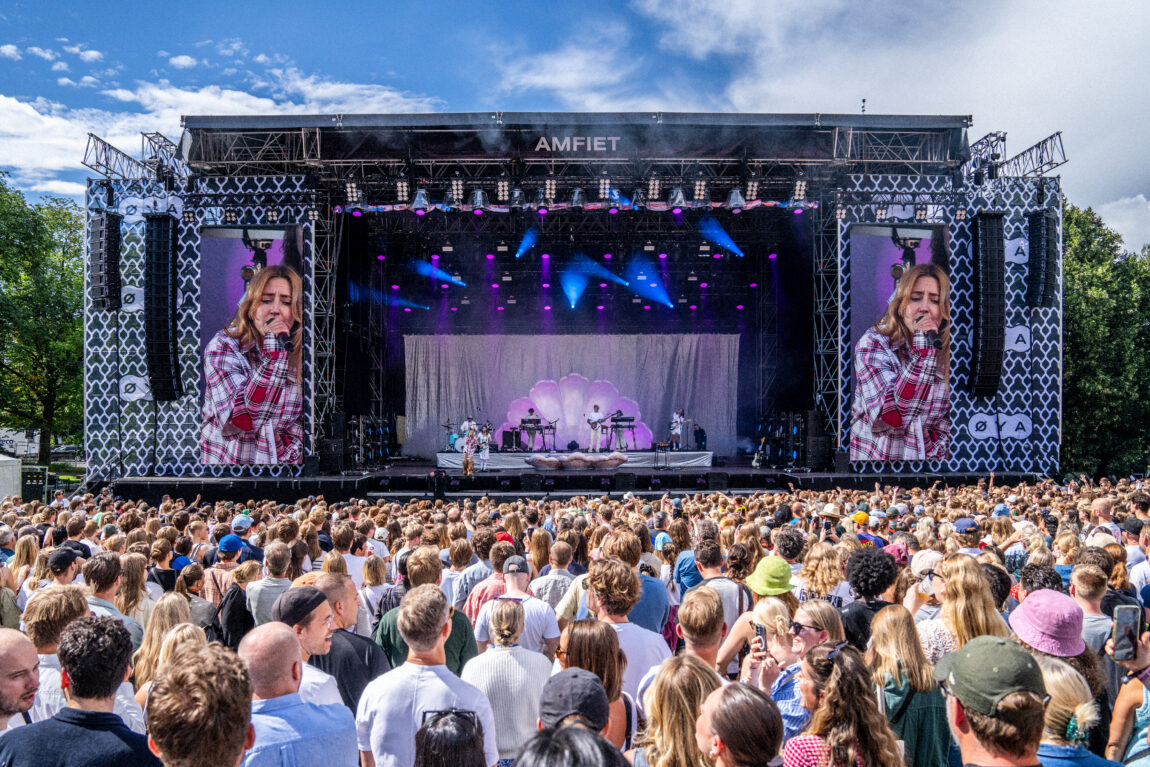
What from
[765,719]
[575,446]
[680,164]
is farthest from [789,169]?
[765,719]

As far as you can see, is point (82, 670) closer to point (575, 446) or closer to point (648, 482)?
point (648, 482)

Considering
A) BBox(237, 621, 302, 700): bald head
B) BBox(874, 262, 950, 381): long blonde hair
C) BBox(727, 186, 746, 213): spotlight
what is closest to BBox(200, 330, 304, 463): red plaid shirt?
BBox(727, 186, 746, 213): spotlight

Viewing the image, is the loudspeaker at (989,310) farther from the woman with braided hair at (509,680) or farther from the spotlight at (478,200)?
the woman with braided hair at (509,680)

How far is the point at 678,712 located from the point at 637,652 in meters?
1.10

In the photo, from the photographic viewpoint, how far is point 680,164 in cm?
1786

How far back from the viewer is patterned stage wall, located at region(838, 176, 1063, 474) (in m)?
18.9

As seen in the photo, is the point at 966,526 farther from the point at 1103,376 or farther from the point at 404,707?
the point at 1103,376

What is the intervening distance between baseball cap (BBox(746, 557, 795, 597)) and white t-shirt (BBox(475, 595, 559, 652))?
1.15 m

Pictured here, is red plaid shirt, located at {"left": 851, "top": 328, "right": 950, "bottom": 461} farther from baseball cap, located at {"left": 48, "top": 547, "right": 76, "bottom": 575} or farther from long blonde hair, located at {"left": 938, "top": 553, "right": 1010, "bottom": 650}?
baseball cap, located at {"left": 48, "top": 547, "right": 76, "bottom": 575}

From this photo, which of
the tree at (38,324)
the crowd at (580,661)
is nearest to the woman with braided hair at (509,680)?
the crowd at (580,661)

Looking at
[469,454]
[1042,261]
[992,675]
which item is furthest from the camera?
[469,454]

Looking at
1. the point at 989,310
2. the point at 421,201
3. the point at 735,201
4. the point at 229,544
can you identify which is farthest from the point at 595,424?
the point at 229,544

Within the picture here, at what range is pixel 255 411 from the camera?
18172 millimetres

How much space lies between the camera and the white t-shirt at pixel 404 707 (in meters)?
2.86
